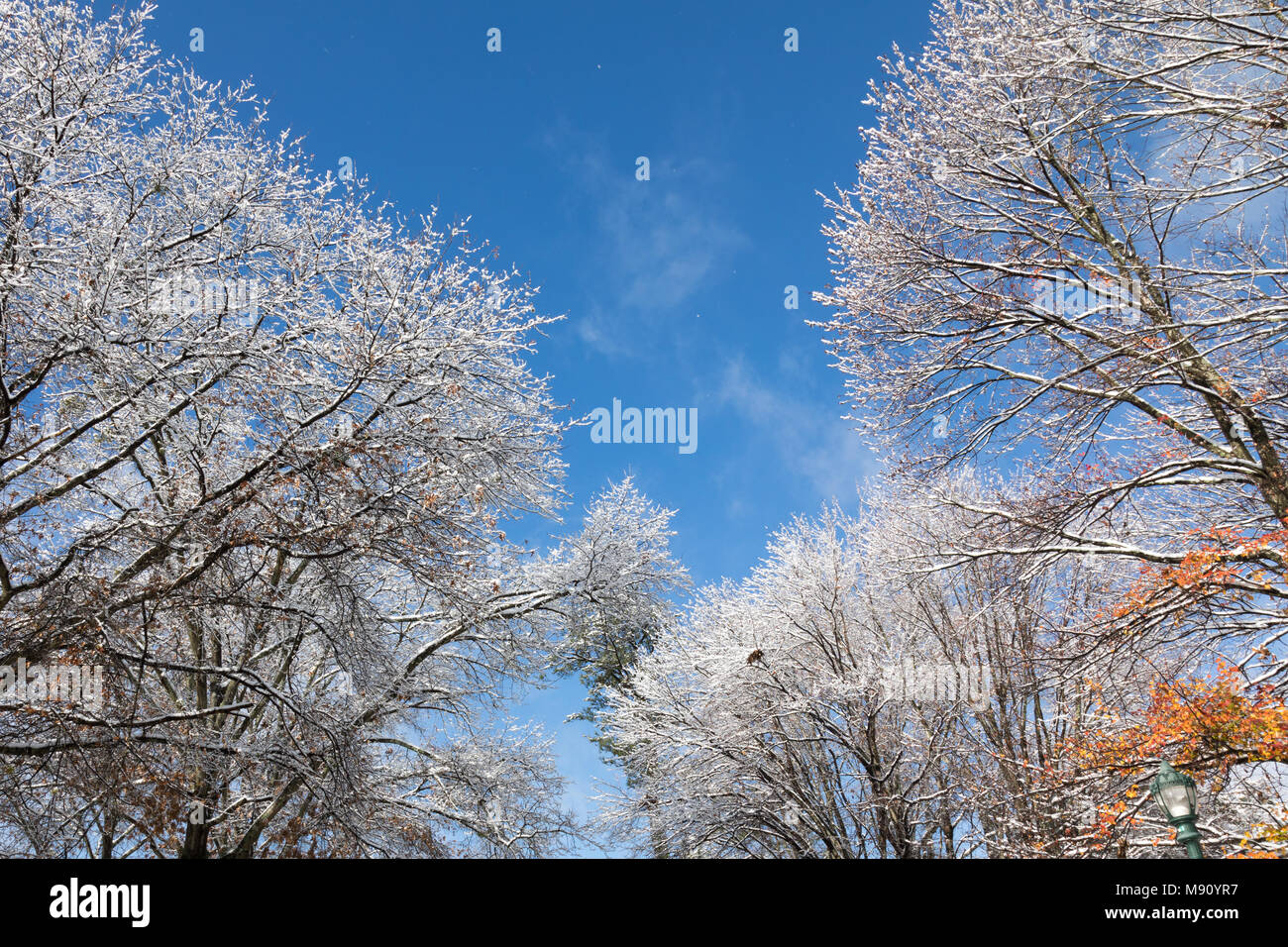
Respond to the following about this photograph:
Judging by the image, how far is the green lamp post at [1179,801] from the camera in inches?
291

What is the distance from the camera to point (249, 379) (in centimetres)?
895

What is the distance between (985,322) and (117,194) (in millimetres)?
10719

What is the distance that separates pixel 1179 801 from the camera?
752cm

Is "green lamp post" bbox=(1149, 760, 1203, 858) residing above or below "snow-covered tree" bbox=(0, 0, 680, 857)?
below

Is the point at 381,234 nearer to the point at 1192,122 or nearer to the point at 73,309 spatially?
the point at 73,309

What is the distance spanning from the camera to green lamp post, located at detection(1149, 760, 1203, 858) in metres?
7.40

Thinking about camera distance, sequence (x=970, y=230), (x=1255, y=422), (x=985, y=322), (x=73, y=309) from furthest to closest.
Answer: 1. (x=970, y=230)
2. (x=985, y=322)
3. (x=1255, y=422)
4. (x=73, y=309)

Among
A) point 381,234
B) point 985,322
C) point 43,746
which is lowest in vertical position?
point 43,746

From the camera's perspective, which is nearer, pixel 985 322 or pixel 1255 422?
pixel 1255 422

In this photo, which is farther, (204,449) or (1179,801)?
(204,449)

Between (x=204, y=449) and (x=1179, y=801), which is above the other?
(x=204, y=449)

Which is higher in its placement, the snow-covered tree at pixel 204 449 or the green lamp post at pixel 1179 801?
the snow-covered tree at pixel 204 449
